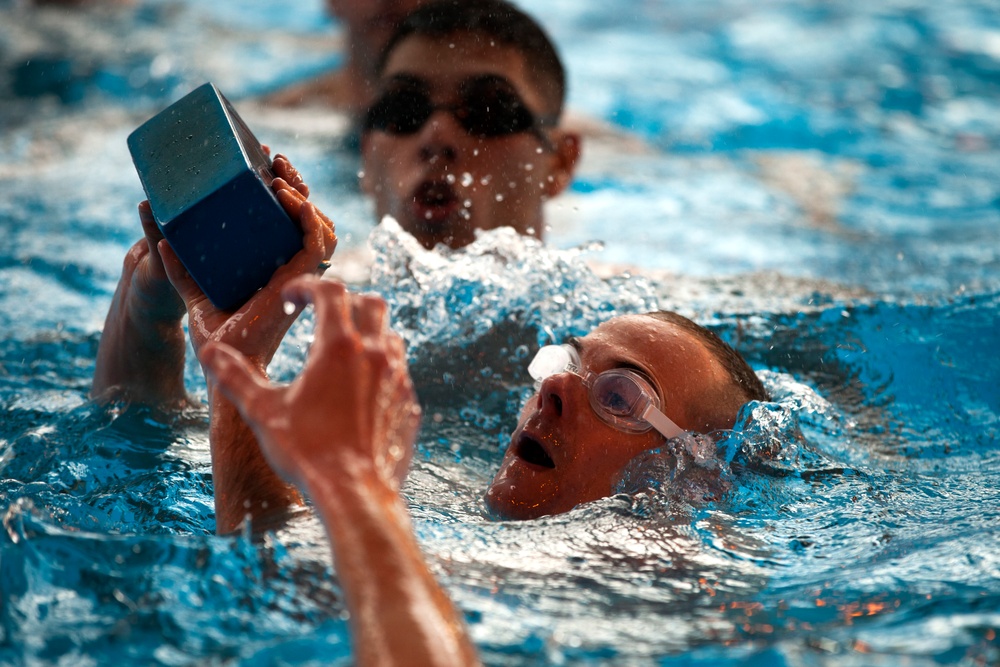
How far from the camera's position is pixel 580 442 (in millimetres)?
2236

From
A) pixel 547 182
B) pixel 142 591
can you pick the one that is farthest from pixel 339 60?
pixel 142 591

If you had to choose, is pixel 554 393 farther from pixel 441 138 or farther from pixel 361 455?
pixel 441 138

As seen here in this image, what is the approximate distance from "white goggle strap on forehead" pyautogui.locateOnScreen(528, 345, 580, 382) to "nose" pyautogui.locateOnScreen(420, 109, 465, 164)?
130 cm

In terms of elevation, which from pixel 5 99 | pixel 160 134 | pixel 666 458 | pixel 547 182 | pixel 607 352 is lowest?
pixel 666 458

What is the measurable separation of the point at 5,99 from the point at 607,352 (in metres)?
5.41

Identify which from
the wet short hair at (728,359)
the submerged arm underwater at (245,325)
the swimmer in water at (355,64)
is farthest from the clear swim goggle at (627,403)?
the swimmer in water at (355,64)

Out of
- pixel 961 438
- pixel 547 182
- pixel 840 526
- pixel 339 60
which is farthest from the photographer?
pixel 339 60

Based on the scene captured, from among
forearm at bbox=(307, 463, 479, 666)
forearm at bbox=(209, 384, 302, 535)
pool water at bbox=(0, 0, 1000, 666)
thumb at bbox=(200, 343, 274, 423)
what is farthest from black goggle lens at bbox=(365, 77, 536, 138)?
forearm at bbox=(307, 463, 479, 666)

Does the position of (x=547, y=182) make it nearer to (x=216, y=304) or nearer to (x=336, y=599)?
(x=216, y=304)

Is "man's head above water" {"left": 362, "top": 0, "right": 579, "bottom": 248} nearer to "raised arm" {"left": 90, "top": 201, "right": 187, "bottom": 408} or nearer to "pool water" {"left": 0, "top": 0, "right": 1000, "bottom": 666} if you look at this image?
"pool water" {"left": 0, "top": 0, "right": 1000, "bottom": 666}

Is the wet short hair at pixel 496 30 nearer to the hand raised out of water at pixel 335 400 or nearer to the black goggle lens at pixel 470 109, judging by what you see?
the black goggle lens at pixel 470 109

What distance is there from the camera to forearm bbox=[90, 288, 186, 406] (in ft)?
8.30

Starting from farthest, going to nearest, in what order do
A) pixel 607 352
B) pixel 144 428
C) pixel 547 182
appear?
pixel 547 182, pixel 144 428, pixel 607 352

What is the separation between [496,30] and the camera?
380 cm
